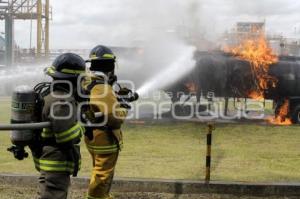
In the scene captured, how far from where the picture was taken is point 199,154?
8914 millimetres

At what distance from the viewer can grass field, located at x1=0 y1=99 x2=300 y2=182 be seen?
283 inches

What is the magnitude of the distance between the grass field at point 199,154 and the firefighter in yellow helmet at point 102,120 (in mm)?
2207

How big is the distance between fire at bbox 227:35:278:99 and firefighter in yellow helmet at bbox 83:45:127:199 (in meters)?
12.0

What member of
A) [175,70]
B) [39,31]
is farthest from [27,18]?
[175,70]

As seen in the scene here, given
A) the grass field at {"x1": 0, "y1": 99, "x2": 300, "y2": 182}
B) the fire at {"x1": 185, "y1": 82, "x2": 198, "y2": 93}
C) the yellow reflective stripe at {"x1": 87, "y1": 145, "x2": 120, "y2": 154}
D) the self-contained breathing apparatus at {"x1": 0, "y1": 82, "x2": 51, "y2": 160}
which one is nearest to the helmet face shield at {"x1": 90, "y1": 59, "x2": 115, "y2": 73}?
the yellow reflective stripe at {"x1": 87, "y1": 145, "x2": 120, "y2": 154}

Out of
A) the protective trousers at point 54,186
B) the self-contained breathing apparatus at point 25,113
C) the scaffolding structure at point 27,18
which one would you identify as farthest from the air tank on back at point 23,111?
the scaffolding structure at point 27,18

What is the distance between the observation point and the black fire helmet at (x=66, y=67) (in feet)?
13.3

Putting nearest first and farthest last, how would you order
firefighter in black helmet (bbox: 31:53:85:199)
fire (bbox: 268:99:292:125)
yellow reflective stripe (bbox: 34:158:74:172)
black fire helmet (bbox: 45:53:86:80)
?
1. firefighter in black helmet (bbox: 31:53:85:199)
2. yellow reflective stripe (bbox: 34:158:74:172)
3. black fire helmet (bbox: 45:53:86:80)
4. fire (bbox: 268:99:292:125)

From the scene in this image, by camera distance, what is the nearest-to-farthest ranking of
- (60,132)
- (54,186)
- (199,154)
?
1. (60,132)
2. (54,186)
3. (199,154)

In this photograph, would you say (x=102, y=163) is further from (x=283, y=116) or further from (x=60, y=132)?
(x=283, y=116)

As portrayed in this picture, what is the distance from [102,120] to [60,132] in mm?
888

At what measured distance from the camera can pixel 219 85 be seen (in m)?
16.3

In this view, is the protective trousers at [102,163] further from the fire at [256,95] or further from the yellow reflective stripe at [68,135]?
the fire at [256,95]

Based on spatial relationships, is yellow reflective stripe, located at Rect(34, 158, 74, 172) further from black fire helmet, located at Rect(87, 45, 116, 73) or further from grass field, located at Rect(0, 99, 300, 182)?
grass field, located at Rect(0, 99, 300, 182)
